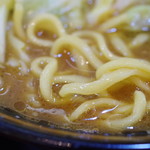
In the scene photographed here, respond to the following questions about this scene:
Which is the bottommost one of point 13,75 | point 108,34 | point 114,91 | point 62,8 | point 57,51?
point 114,91

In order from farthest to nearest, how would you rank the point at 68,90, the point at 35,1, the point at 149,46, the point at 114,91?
the point at 35,1, the point at 149,46, the point at 114,91, the point at 68,90

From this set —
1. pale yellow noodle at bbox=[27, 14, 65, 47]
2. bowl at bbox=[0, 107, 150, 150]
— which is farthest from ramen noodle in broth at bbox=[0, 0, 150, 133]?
bowl at bbox=[0, 107, 150, 150]

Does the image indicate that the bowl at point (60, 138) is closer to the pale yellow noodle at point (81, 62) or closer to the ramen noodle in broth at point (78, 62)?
the ramen noodle in broth at point (78, 62)

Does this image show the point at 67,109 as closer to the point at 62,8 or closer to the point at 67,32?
the point at 67,32

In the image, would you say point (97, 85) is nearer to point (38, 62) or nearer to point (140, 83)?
point (140, 83)

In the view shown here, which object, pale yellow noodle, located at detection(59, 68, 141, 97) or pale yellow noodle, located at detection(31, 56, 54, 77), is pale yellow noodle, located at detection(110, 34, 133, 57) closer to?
pale yellow noodle, located at detection(59, 68, 141, 97)

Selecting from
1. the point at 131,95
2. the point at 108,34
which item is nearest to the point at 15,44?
the point at 108,34
